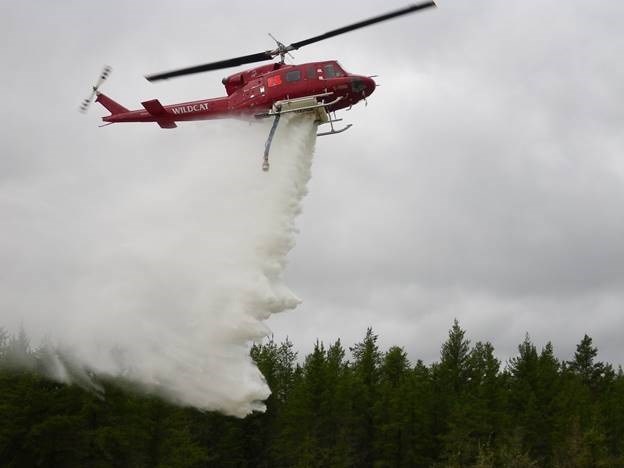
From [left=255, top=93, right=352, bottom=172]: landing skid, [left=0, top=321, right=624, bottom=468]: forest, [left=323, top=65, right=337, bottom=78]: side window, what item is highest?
[left=323, top=65, right=337, bottom=78]: side window

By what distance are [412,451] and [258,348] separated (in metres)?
19.6

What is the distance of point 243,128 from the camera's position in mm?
37562

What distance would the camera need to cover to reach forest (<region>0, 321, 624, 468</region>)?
50562mm

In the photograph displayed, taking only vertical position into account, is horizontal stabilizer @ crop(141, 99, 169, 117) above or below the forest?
above

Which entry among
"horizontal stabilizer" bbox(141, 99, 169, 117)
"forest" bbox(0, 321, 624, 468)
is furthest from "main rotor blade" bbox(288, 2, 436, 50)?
"forest" bbox(0, 321, 624, 468)

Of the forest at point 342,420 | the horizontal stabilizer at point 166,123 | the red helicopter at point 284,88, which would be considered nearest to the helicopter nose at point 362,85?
the red helicopter at point 284,88

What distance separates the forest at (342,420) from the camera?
5056 cm

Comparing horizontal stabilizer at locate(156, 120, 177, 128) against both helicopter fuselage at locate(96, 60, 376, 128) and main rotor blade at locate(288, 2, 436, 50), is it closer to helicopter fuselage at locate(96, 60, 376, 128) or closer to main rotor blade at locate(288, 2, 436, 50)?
helicopter fuselage at locate(96, 60, 376, 128)

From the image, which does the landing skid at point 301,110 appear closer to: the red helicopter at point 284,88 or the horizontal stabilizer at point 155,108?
the red helicopter at point 284,88

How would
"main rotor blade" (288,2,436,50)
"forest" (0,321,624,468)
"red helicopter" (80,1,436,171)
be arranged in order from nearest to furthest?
"main rotor blade" (288,2,436,50), "red helicopter" (80,1,436,171), "forest" (0,321,624,468)

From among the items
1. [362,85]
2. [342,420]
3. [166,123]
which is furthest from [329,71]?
[342,420]

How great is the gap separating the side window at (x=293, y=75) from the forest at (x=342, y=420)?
2172cm

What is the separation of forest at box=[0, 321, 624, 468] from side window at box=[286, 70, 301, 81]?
21724 mm

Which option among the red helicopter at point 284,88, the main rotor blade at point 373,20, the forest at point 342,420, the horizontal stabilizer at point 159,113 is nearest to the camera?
the main rotor blade at point 373,20
